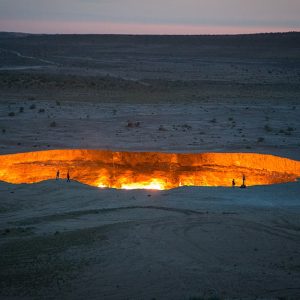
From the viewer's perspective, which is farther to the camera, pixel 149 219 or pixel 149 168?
pixel 149 168

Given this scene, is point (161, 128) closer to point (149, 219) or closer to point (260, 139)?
point (260, 139)

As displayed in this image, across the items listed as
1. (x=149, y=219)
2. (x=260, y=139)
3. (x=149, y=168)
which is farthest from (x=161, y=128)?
(x=149, y=219)

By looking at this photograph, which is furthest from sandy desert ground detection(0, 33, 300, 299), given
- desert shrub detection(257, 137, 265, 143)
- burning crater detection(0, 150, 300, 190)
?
burning crater detection(0, 150, 300, 190)

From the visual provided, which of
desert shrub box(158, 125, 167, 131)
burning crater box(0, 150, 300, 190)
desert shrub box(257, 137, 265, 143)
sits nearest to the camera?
burning crater box(0, 150, 300, 190)

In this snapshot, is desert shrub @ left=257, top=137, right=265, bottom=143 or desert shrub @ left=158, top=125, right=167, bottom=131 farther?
desert shrub @ left=158, top=125, right=167, bottom=131

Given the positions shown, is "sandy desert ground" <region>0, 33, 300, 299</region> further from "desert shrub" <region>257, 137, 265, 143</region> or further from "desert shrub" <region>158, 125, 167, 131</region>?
"desert shrub" <region>257, 137, 265, 143</region>

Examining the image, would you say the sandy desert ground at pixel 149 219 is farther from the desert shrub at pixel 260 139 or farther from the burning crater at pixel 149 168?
the burning crater at pixel 149 168

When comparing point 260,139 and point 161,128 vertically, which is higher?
point 260,139

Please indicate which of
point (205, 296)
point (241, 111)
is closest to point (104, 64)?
point (241, 111)

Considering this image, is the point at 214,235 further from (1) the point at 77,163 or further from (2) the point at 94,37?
(2) the point at 94,37
